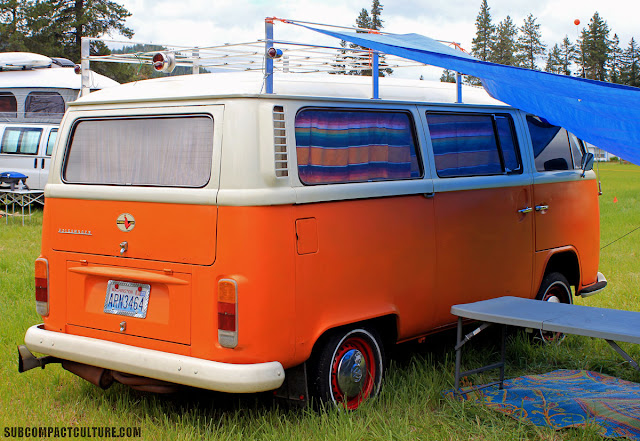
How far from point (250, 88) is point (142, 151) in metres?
0.77

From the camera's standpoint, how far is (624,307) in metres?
7.45

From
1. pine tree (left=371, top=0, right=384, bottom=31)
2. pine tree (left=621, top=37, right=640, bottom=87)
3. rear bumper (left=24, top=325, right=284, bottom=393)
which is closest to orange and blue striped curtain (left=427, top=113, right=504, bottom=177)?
rear bumper (left=24, top=325, right=284, bottom=393)

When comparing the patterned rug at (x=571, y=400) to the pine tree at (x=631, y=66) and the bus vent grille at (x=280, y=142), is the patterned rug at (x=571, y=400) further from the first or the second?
the pine tree at (x=631, y=66)

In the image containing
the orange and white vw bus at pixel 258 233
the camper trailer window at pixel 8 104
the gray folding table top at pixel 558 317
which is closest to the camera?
the orange and white vw bus at pixel 258 233

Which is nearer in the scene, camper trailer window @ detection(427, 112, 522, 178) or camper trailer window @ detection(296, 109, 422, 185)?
camper trailer window @ detection(296, 109, 422, 185)

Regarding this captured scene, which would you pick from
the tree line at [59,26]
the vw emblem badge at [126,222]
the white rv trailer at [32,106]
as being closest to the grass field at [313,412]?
the vw emblem badge at [126,222]

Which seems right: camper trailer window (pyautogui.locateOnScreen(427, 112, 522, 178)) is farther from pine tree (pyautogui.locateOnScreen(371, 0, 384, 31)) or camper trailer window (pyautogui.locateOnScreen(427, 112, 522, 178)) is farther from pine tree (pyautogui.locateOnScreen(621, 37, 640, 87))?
pine tree (pyautogui.locateOnScreen(621, 37, 640, 87))

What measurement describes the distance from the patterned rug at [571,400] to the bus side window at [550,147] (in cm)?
184

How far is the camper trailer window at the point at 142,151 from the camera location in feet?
14.1

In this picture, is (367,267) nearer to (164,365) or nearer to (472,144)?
(164,365)

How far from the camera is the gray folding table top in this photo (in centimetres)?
423

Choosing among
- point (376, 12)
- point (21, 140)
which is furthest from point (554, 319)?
point (376, 12)

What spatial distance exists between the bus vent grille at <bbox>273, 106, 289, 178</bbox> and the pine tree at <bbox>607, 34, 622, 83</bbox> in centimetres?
8111

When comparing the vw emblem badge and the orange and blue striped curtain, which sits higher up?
the orange and blue striped curtain
